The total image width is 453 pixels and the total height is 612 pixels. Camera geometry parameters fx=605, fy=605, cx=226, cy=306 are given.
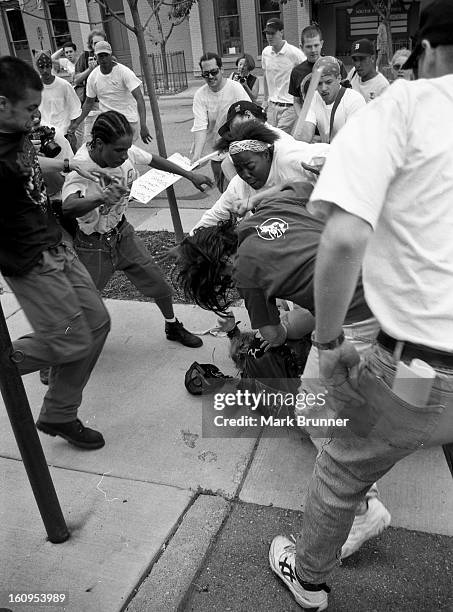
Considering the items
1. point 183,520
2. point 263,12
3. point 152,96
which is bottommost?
point 183,520

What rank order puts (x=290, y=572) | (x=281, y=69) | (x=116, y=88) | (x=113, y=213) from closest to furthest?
1. (x=290, y=572)
2. (x=113, y=213)
3. (x=116, y=88)
4. (x=281, y=69)

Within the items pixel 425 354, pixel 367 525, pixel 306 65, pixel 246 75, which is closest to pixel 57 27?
pixel 246 75

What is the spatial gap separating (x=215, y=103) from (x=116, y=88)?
1.85m

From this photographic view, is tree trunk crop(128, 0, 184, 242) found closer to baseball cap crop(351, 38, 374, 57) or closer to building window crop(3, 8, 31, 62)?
baseball cap crop(351, 38, 374, 57)

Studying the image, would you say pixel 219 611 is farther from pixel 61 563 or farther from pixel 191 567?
pixel 61 563

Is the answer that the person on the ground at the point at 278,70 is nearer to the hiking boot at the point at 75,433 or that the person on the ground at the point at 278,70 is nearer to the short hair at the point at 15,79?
the short hair at the point at 15,79

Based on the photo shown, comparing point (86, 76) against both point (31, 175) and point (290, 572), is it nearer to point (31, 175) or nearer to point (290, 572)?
point (31, 175)

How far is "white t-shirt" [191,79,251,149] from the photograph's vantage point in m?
5.95

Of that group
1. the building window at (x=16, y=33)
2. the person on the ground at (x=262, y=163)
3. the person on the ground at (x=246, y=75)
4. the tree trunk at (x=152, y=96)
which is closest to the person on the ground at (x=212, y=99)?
the tree trunk at (x=152, y=96)

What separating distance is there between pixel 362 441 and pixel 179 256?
5.36 ft

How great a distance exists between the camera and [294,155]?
3418mm

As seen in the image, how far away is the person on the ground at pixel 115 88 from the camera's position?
713 cm

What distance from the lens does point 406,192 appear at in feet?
4.57

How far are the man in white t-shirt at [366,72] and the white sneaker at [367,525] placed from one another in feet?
16.7
